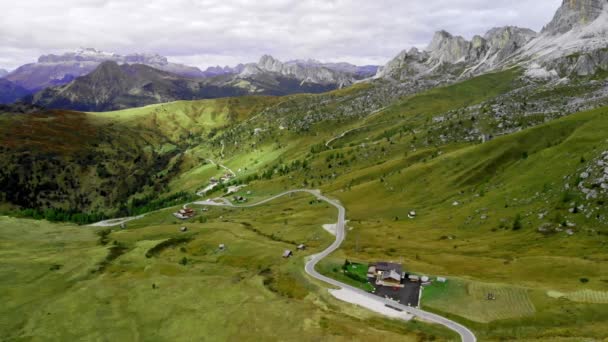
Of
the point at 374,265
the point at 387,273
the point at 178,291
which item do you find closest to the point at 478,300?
the point at 387,273

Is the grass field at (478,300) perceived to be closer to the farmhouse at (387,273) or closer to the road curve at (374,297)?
the road curve at (374,297)

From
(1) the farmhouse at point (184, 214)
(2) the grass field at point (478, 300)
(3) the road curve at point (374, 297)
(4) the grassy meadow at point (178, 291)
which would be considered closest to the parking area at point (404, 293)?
(3) the road curve at point (374, 297)

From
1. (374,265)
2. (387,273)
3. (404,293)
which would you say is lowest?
(404,293)

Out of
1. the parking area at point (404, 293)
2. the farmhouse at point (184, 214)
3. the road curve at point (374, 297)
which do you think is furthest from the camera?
the farmhouse at point (184, 214)

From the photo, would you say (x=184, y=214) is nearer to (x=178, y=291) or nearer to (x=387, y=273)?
(x=178, y=291)

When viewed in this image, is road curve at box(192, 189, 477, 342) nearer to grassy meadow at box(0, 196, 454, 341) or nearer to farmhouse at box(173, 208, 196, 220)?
grassy meadow at box(0, 196, 454, 341)

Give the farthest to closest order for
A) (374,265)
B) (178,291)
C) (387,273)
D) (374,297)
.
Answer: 1. (374,265)
2. (178,291)
3. (387,273)
4. (374,297)

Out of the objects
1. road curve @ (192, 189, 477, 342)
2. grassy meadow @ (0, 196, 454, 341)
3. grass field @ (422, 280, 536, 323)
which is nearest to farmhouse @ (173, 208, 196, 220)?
grassy meadow @ (0, 196, 454, 341)
